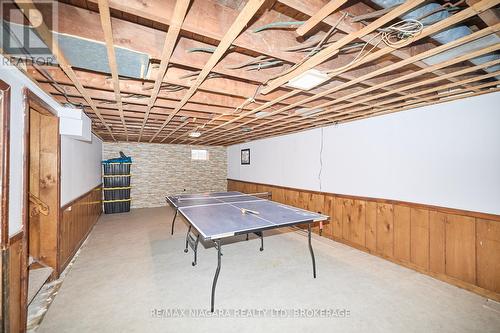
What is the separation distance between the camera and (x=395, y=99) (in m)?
2.81

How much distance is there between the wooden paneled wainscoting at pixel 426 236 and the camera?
2.56 meters

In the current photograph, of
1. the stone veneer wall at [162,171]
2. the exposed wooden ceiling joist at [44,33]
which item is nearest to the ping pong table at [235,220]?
the exposed wooden ceiling joist at [44,33]

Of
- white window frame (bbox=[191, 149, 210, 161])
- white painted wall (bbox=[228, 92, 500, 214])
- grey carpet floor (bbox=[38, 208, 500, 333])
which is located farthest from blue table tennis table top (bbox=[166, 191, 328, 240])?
white window frame (bbox=[191, 149, 210, 161])

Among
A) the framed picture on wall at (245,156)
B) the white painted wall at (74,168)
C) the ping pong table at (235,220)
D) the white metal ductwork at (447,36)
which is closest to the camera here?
the white metal ductwork at (447,36)

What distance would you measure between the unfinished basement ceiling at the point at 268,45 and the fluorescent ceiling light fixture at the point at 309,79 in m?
0.03

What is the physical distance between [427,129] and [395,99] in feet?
2.70

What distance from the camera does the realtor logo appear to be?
1.20m

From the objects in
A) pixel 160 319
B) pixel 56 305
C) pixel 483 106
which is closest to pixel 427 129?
pixel 483 106

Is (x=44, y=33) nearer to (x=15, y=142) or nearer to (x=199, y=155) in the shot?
(x=15, y=142)

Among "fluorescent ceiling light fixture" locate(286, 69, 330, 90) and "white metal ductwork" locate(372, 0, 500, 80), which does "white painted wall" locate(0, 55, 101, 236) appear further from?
"white metal ductwork" locate(372, 0, 500, 80)

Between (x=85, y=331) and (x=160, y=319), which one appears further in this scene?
(x=160, y=319)

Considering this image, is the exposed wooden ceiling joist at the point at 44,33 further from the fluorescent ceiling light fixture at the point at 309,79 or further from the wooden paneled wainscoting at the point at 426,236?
the wooden paneled wainscoting at the point at 426,236

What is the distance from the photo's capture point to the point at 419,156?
320 centimetres

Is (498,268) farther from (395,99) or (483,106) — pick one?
(395,99)
